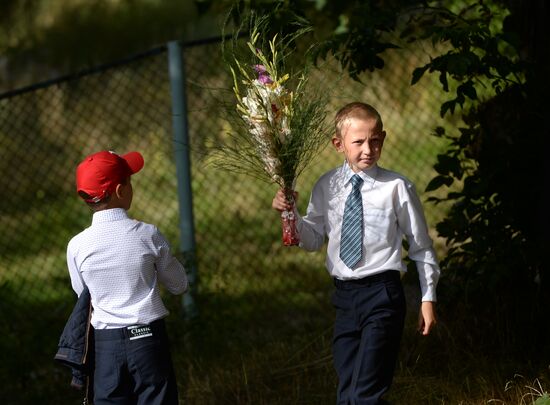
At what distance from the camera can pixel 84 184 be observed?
12.0 ft

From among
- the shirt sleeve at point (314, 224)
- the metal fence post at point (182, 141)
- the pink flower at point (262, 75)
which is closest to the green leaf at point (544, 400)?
the shirt sleeve at point (314, 224)

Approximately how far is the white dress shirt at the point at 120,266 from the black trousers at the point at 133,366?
0.16 ft

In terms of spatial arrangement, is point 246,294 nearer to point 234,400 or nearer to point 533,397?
point 234,400

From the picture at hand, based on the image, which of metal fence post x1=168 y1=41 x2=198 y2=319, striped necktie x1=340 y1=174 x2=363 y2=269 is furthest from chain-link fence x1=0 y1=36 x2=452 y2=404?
striped necktie x1=340 y1=174 x2=363 y2=269

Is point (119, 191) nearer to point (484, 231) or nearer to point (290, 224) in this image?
point (290, 224)

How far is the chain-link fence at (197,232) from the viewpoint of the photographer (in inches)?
225

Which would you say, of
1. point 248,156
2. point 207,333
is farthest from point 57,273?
point 248,156

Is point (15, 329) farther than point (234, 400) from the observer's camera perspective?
Yes

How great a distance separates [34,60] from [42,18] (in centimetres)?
86

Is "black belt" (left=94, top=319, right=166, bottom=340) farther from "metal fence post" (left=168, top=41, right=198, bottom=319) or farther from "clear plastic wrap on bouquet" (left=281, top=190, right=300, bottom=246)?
"metal fence post" (left=168, top=41, right=198, bottom=319)

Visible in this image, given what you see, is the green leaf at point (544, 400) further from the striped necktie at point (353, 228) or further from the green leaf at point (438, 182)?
the green leaf at point (438, 182)

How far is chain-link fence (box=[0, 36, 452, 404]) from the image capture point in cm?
571

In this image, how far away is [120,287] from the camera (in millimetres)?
3631

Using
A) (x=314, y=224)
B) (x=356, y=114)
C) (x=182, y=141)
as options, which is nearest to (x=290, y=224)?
(x=314, y=224)
